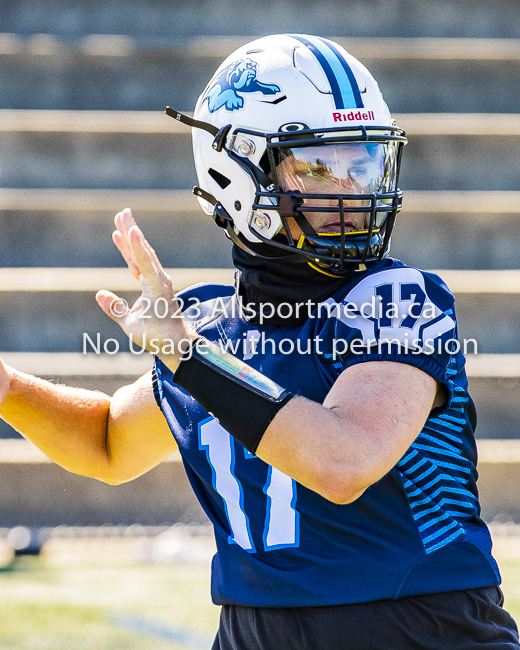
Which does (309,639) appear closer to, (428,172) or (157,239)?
(157,239)

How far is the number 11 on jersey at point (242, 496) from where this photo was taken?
1354 mm

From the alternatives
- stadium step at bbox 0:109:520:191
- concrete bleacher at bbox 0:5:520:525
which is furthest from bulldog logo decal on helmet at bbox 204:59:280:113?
stadium step at bbox 0:109:520:191

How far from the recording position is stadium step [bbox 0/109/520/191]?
4.97 meters

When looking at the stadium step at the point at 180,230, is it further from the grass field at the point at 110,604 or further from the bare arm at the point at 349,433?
the bare arm at the point at 349,433

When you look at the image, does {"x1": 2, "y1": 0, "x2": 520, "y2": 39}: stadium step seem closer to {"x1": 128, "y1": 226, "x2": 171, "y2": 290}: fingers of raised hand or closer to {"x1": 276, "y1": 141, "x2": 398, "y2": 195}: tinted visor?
{"x1": 276, "y1": 141, "x2": 398, "y2": 195}: tinted visor

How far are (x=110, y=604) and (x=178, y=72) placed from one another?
131 inches

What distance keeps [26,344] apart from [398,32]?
9.89ft

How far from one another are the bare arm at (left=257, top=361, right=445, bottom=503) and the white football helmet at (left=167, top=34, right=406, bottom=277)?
0.30m

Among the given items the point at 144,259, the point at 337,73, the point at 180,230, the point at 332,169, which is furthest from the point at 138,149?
the point at 144,259

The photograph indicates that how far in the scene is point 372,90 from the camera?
5.29ft

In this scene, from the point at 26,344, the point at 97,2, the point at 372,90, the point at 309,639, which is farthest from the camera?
the point at 97,2

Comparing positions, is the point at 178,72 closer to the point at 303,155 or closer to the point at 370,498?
the point at 303,155

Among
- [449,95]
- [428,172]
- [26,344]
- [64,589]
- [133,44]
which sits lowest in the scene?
[64,589]

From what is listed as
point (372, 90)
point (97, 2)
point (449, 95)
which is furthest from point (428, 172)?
point (372, 90)
